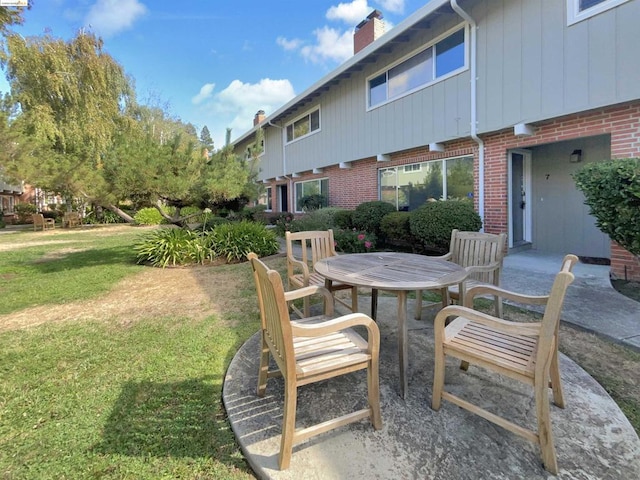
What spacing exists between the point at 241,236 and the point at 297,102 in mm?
6550

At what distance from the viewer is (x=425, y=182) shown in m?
8.48

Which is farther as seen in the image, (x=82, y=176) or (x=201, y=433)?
(x=82, y=176)

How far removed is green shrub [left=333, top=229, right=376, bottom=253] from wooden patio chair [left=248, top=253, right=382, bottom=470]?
5.76 m

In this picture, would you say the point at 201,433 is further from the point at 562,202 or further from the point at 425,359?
the point at 562,202

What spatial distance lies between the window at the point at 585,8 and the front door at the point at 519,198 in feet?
7.78

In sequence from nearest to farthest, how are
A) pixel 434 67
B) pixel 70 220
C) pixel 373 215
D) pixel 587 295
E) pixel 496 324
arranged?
pixel 496 324
pixel 587 295
pixel 434 67
pixel 373 215
pixel 70 220

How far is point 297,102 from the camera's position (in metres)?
12.3

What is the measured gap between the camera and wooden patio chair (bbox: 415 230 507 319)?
3.35 meters

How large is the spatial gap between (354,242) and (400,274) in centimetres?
532

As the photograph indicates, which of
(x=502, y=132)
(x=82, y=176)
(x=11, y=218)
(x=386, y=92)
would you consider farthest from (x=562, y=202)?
(x=11, y=218)

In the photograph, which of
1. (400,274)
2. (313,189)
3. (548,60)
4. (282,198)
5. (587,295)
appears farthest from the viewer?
(282,198)

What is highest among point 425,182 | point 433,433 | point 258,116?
point 258,116

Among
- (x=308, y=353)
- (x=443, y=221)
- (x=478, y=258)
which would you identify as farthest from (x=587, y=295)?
(x=308, y=353)

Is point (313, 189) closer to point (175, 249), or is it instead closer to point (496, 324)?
point (175, 249)
